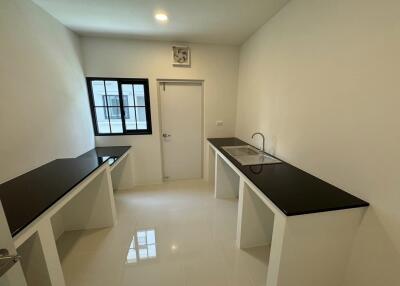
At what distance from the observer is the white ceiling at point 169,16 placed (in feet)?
5.95

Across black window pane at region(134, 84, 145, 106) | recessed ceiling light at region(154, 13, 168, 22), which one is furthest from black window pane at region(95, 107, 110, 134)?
recessed ceiling light at region(154, 13, 168, 22)

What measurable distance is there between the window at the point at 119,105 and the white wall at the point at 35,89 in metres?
0.43

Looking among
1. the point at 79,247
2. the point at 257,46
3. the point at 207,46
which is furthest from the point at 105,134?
the point at 257,46

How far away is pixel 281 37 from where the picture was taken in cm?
197

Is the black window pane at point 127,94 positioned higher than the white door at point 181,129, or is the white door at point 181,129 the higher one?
the black window pane at point 127,94

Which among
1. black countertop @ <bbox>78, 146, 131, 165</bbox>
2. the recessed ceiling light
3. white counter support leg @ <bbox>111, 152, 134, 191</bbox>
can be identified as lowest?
white counter support leg @ <bbox>111, 152, 134, 191</bbox>

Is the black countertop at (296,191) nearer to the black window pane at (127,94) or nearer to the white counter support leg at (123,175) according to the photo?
the white counter support leg at (123,175)

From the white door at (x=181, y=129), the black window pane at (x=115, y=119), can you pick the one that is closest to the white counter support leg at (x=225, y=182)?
the white door at (x=181, y=129)

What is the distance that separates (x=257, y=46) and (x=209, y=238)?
265 centimetres

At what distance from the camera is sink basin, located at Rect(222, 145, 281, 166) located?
204 centimetres

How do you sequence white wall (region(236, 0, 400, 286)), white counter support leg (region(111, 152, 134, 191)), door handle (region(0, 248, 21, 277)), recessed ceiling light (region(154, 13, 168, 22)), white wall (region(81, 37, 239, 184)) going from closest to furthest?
door handle (region(0, 248, 21, 277))
white wall (region(236, 0, 400, 286))
recessed ceiling light (region(154, 13, 168, 22))
white wall (region(81, 37, 239, 184))
white counter support leg (region(111, 152, 134, 191))

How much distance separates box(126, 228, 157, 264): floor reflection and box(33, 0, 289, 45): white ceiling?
2559 mm

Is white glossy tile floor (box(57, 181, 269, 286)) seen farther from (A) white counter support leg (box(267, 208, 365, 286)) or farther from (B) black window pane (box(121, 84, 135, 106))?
(B) black window pane (box(121, 84, 135, 106))

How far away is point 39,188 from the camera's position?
4.50ft
